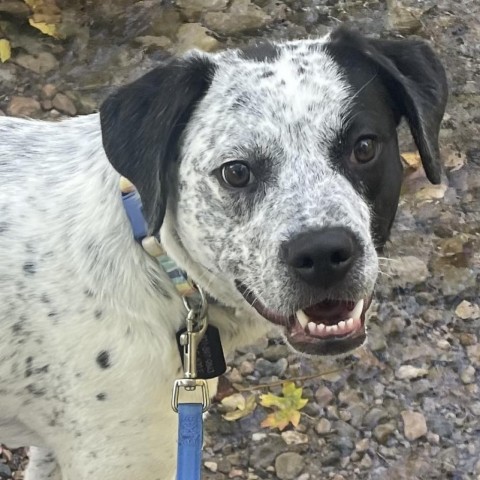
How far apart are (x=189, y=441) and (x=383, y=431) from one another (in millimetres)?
1315

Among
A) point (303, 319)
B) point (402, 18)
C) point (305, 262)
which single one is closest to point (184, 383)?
point (303, 319)

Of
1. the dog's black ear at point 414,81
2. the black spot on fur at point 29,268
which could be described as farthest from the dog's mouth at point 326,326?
the black spot on fur at point 29,268

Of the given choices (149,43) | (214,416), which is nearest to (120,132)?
(214,416)

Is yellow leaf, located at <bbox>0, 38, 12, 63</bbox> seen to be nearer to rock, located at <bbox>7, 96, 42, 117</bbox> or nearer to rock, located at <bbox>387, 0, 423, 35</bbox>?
rock, located at <bbox>7, 96, 42, 117</bbox>

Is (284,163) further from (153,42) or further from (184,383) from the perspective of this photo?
(153,42)

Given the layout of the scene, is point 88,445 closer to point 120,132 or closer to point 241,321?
point 241,321

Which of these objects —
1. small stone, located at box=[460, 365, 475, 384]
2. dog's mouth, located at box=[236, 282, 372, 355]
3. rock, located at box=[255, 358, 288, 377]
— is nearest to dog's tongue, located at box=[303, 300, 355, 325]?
dog's mouth, located at box=[236, 282, 372, 355]

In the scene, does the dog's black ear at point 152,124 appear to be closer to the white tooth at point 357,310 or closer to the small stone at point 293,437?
the white tooth at point 357,310

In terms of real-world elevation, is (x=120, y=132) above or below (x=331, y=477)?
above

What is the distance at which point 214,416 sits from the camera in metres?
3.41

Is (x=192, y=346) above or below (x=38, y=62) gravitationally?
above

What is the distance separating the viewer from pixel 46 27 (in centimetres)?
443

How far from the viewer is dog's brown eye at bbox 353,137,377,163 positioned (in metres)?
2.25

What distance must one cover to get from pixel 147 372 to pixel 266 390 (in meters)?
1.20
